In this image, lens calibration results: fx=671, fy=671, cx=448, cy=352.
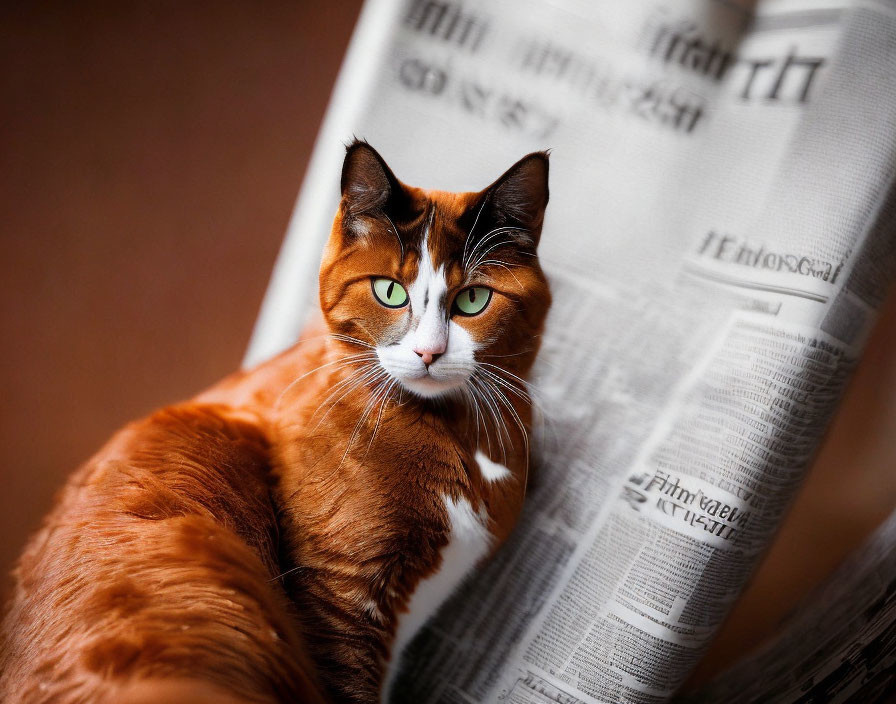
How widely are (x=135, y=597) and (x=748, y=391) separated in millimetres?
482

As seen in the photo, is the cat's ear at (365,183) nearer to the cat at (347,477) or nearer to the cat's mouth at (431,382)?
the cat at (347,477)

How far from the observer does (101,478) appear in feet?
1.65

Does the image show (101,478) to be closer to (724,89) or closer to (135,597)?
(135,597)

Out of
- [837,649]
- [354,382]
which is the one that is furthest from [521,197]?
[837,649]

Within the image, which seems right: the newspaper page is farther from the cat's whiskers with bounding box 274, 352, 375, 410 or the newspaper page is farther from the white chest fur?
the cat's whiskers with bounding box 274, 352, 375, 410

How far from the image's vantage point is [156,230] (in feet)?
2.70

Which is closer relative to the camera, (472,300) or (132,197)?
(472,300)

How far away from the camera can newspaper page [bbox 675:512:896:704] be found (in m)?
0.53

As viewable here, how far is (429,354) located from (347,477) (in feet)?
0.39

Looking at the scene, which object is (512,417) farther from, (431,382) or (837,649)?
(837,649)

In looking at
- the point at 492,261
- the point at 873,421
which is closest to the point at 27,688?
the point at 492,261

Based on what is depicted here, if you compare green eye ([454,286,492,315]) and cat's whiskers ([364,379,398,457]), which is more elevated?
green eye ([454,286,492,315])

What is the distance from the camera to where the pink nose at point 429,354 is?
45cm

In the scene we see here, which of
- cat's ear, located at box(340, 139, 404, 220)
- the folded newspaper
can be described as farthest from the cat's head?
the folded newspaper
